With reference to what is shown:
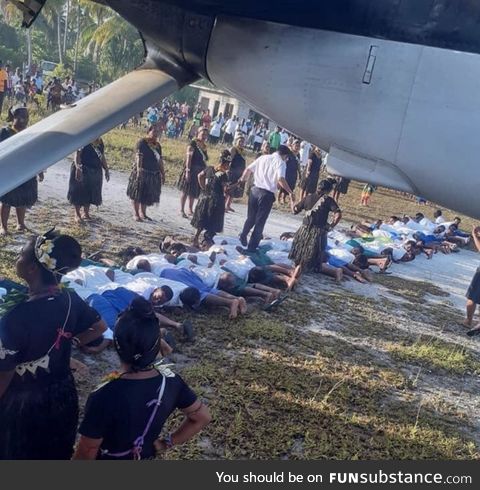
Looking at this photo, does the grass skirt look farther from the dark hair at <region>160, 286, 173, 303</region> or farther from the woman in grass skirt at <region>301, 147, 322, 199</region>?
the dark hair at <region>160, 286, 173, 303</region>

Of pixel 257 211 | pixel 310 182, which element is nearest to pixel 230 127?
pixel 310 182

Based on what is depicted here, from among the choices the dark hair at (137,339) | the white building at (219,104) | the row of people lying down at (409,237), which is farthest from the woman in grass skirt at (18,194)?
the white building at (219,104)

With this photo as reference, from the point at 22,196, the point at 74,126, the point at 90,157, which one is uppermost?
the point at 74,126

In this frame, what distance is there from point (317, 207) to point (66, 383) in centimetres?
591

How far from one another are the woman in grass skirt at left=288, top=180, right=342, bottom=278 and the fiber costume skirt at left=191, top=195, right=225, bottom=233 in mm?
1259

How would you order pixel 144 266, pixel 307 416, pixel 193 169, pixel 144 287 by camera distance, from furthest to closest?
pixel 193 169, pixel 144 266, pixel 144 287, pixel 307 416

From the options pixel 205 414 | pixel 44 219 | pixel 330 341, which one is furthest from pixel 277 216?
pixel 205 414

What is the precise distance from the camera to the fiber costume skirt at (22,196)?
23.6ft

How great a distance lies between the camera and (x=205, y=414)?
282cm

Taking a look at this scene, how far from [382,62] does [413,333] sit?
494cm

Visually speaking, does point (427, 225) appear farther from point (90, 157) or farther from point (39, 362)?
point (39, 362)

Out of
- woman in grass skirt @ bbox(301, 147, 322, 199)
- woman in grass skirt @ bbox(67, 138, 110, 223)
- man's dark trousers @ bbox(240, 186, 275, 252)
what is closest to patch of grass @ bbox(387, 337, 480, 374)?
man's dark trousers @ bbox(240, 186, 275, 252)

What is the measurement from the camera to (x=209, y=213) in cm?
878

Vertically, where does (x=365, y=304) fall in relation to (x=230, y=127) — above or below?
below
